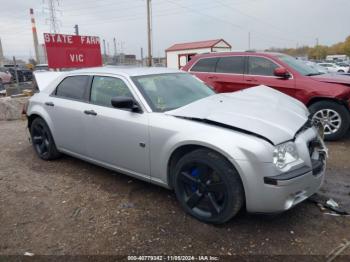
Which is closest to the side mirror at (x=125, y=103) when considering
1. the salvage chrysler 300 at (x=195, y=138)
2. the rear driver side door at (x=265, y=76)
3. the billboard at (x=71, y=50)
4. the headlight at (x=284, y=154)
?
the salvage chrysler 300 at (x=195, y=138)

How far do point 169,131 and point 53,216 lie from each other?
5.27ft

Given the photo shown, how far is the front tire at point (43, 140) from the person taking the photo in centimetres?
467

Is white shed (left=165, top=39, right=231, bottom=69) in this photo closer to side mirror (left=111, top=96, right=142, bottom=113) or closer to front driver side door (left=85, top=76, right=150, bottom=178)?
front driver side door (left=85, top=76, right=150, bottom=178)

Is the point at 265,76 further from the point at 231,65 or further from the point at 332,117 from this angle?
the point at 332,117

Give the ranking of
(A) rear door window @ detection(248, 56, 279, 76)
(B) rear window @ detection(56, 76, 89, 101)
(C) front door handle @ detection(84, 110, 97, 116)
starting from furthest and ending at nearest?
(A) rear door window @ detection(248, 56, 279, 76)
(B) rear window @ detection(56, 76, 89, 101)
(C) front door handle @ detection(84, 110, 97, 116)

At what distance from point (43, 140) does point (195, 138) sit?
3.16 metres

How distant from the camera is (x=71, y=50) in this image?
947cm

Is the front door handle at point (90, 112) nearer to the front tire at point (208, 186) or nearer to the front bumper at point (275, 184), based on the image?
the front tire at point (208, 186)

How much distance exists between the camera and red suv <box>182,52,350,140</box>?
5.45 metres

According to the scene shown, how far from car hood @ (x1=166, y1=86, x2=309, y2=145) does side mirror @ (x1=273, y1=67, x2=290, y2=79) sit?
222 centimetres

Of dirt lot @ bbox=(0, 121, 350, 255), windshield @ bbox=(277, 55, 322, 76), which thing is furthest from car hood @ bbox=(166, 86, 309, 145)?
windshield @ bbox=(277, 55, 322, 76)

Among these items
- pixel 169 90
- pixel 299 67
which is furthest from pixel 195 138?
pixel 299 67

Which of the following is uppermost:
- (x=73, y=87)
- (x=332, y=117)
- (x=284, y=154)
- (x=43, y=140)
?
(x=73, y=87)

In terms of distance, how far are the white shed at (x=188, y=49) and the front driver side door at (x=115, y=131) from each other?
23.2 m
